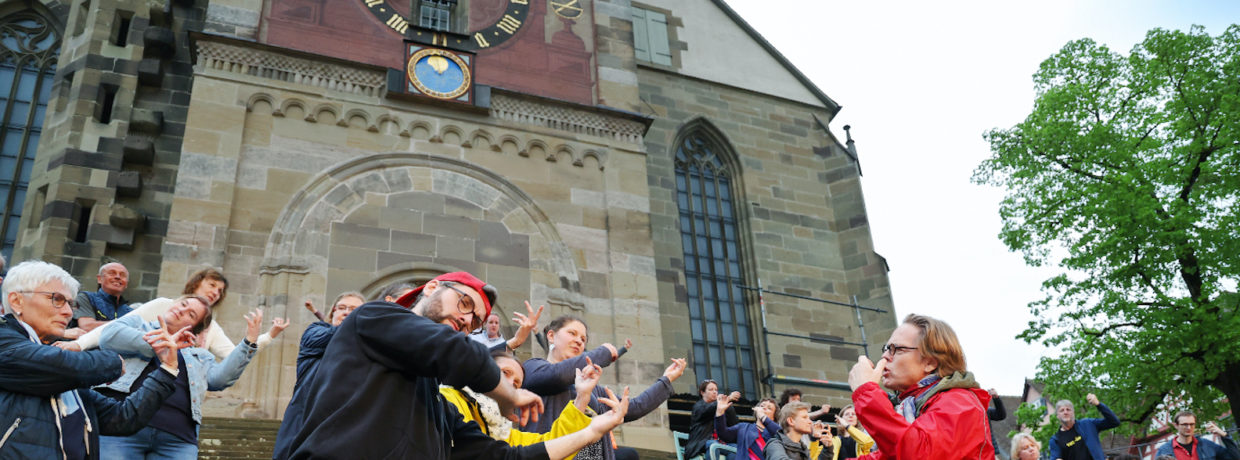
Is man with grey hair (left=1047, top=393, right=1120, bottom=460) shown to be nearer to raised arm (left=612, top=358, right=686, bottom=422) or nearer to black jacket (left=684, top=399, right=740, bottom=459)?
black jacket (left=684, top=399, right=740, bottom=459)

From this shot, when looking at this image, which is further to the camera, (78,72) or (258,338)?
(78,72)

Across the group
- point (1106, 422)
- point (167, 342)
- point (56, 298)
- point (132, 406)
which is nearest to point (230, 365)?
point (132, 406)

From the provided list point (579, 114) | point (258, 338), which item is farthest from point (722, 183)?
point (258, 338)

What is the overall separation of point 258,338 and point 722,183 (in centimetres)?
1418

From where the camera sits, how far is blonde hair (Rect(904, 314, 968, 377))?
4312mm

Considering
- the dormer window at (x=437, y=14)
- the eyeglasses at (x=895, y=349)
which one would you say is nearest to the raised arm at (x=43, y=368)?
the eyeglasses at (x=895, y=349)

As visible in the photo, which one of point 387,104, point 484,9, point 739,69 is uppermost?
point 739,69

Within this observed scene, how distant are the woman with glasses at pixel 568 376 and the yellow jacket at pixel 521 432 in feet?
2.63

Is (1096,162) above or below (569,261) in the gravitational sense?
above

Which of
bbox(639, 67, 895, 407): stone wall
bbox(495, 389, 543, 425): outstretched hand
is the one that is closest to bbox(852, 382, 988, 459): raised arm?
bbox(495, 389, 543, 425): outstretched hand

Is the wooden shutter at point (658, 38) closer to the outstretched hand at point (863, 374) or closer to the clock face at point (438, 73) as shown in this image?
the clock face at point (438, 73)

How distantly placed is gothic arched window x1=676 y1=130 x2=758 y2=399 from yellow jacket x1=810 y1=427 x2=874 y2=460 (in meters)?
6.81

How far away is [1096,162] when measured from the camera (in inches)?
698

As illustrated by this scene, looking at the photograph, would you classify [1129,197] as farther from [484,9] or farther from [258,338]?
[258,338]
